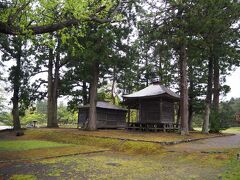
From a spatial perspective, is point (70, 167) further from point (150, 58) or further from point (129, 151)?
point (150, 58)

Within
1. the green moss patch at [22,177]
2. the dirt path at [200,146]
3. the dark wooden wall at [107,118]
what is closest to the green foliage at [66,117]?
the dark wooden wall at [107,118]

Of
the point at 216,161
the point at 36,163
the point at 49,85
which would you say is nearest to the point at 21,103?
the point at 49,85

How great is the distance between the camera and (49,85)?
33.8 metres

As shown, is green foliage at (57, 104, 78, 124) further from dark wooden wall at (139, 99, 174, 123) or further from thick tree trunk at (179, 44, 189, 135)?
thick tree trunk at (179, 44, 189, 135)

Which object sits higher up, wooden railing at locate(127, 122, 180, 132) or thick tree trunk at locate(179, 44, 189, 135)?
thick tree trunk at locate(179, 44, 189, 135)

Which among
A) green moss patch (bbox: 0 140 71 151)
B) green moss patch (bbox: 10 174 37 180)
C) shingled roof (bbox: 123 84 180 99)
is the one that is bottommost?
green moss patch (bbox: 0 140 71 151)

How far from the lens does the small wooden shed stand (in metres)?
32.0

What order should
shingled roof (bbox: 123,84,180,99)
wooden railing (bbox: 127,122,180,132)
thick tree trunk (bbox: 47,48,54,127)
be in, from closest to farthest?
1. shingled roof (bbox: 123,84,180,99)
2. wooden railing (bbox: 127,122,180,132)
3. thick tree trunk (bbox: 47,48,54,127)

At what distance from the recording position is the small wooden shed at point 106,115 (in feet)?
105

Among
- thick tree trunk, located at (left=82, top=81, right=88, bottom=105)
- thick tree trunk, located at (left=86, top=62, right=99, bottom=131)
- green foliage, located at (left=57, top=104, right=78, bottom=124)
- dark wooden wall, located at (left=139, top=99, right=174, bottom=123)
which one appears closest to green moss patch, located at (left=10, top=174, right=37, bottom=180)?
thick tree trunk, located at (left=86, top=62, right=99, bottom=131)

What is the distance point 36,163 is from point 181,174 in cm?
577

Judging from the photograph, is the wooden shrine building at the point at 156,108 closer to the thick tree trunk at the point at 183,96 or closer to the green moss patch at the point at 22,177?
the thick tree trunk at the point at 183,96

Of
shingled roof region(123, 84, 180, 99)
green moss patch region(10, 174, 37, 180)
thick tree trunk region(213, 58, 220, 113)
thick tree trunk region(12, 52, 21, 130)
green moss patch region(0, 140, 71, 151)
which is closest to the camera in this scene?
green moss patch region(10, 174, 37, 180)

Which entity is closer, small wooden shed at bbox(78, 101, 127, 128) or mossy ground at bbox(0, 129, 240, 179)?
mossy ground at bbox(0, 129, 240, 179)
